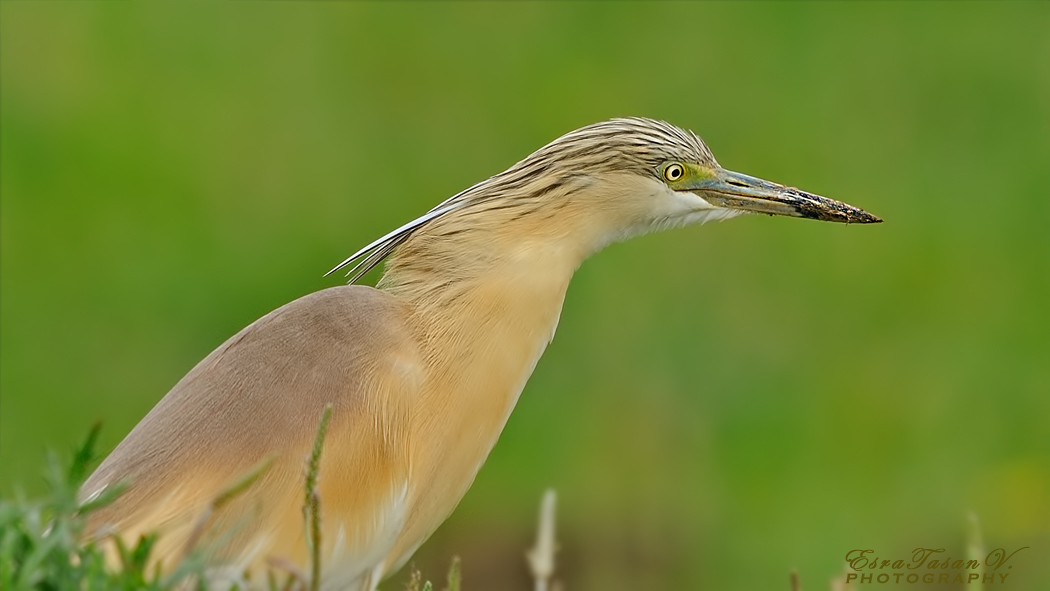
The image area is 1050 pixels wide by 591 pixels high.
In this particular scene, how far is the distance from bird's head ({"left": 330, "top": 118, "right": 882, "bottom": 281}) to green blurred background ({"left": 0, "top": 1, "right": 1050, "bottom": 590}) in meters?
2.38

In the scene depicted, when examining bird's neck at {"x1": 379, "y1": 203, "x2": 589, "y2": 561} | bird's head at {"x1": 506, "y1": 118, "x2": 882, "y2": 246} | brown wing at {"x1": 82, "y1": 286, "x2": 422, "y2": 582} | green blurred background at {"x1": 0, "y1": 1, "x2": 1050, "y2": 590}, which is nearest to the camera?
brown wing at {"x1": 82, "y1": 286, "x2": 422, "y2": 582}

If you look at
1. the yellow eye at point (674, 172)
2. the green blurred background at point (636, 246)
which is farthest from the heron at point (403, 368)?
the green blurred background at point (636, 246)

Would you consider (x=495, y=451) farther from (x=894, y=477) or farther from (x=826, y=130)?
(x=826, y=130)

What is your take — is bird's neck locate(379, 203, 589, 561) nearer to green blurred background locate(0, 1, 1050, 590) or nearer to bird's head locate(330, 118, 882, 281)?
bird's head locate(330, 118, 882, 281)

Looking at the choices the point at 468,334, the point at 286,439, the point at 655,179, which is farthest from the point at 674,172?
the point at 286,439

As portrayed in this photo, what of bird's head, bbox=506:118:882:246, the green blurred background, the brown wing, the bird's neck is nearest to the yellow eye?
bird's head, bbox=506:118:882:246

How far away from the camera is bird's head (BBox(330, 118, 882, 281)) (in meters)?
2.16

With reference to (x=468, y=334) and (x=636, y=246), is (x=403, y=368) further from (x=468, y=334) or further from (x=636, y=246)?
(x=636, y=246)

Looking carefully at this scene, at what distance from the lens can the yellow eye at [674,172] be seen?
86.7 inches

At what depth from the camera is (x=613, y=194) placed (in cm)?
216

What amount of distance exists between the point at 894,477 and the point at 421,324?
3197 millimetres

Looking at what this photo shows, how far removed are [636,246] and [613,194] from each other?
3.11m

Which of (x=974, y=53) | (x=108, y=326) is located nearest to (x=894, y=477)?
(x=974, y=53)

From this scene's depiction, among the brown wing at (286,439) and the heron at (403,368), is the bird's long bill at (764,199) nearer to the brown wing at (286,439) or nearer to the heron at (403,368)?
the heron at (403,368)
